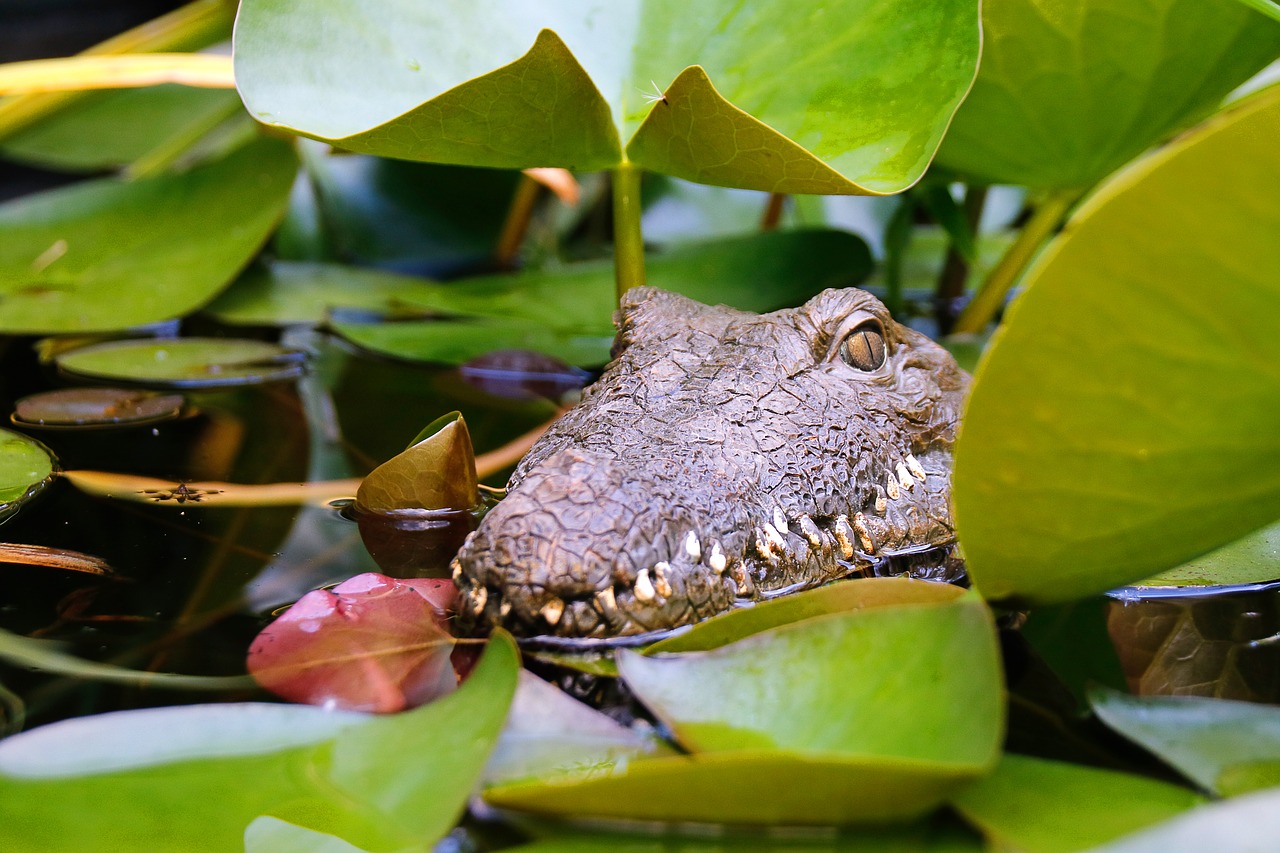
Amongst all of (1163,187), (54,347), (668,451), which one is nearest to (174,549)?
(668,451)

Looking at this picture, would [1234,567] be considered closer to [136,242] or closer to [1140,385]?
[1140,385]

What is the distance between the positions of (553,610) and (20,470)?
106 centimetres

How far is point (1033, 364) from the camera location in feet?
3.29

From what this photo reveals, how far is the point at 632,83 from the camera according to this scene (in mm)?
1961

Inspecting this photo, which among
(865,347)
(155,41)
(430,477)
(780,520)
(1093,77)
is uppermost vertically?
(1093,77)

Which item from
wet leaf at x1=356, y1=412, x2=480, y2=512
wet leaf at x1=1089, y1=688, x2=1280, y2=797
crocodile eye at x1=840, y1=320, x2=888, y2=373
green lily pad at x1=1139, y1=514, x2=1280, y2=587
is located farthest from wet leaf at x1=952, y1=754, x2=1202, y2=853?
wet leaf at x1=356, y1=412, x2=480, y2=512

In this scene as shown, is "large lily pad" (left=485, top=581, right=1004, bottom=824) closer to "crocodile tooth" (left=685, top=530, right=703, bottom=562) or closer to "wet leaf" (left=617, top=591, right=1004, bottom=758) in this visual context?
"wet leaf" (left=617, top=591, right=1004, bottom=758)

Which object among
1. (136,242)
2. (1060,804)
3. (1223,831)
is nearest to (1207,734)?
(1060,804)

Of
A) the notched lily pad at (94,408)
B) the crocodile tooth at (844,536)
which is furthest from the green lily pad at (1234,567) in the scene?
the notched lily pad at (94,408)

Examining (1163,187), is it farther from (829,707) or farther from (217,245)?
(217,245)

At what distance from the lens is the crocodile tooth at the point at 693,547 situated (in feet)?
4.09

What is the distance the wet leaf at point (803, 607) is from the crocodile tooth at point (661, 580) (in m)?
0.06

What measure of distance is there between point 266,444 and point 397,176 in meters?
1.63

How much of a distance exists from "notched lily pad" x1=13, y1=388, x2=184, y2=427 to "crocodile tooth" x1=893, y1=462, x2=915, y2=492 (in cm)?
141
